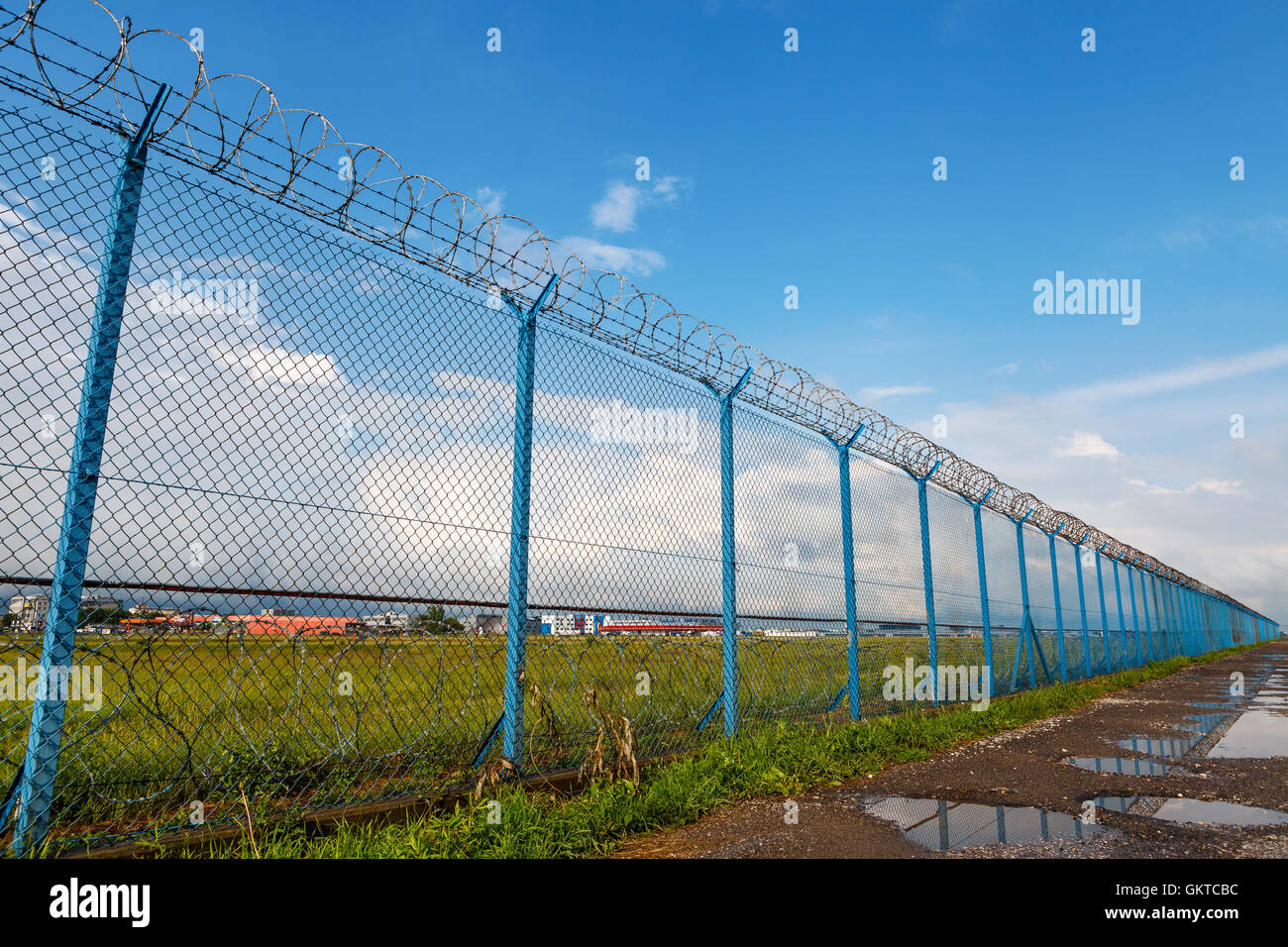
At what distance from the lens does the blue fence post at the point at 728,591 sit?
6000 mm

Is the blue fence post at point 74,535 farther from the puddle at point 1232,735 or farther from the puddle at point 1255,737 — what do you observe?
the puddle at point 1255,737

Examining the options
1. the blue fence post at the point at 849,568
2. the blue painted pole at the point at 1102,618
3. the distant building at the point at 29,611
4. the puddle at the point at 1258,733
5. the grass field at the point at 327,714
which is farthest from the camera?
the blue painted pole at the point at 1102,618

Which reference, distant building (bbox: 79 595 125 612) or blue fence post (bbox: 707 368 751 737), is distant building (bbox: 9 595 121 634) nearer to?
distant building (bbox: 79 595 125 612)

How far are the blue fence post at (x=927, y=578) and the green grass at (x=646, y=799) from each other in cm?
133

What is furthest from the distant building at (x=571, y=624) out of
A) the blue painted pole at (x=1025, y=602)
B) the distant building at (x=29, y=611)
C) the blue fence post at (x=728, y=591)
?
the blue painted pole at (x=1025, y=602)

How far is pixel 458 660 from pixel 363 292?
2.02 metres

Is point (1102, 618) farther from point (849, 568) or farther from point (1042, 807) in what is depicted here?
point (1042, 807)

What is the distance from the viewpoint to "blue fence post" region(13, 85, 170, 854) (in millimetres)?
2828

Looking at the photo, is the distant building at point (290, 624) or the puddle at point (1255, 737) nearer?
the distant building at point (290, 624)

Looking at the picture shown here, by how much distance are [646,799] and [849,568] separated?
13.7 ft

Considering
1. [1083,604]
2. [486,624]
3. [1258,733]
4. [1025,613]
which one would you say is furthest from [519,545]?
[1083,604]

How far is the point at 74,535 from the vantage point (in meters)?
2.92
